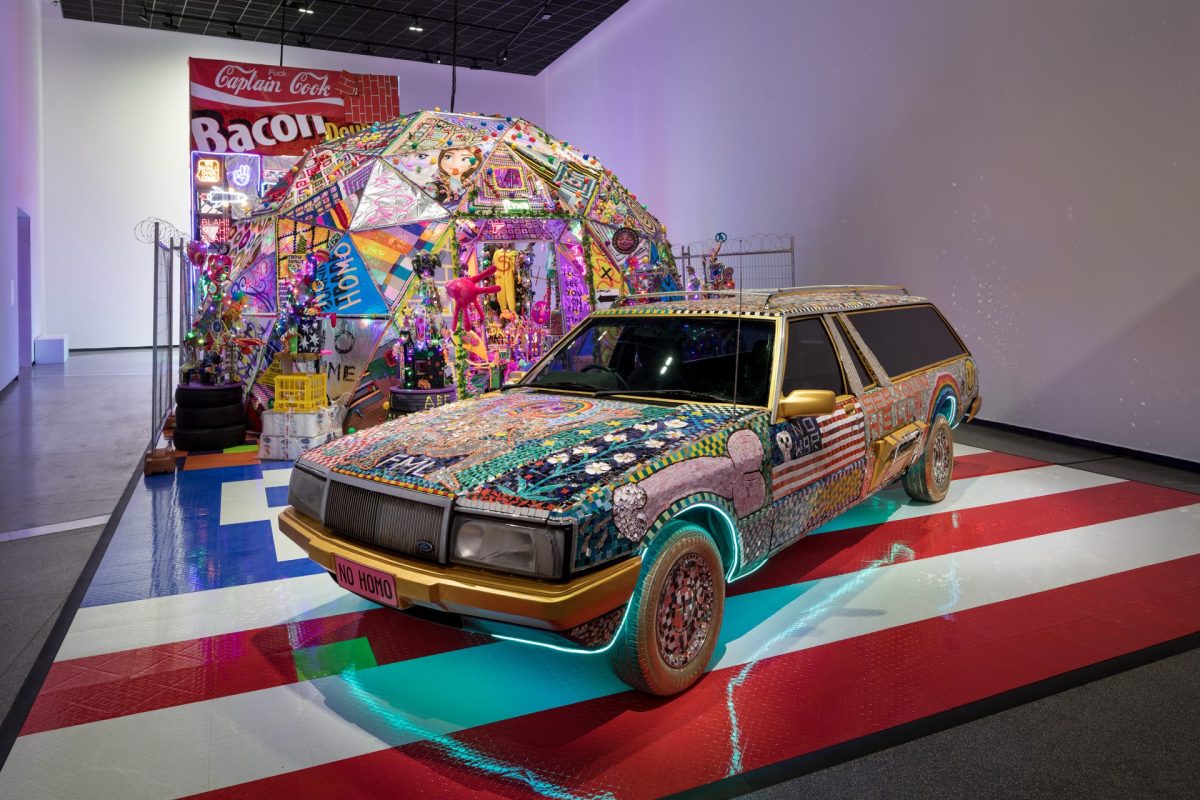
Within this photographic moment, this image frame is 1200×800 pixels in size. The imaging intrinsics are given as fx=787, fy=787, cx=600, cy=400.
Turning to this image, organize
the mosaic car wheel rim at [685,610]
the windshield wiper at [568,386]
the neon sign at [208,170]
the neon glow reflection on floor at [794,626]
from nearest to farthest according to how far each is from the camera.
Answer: the neon glow reflection on floor at [794,626] < the mosaic car wheel rim at [685,610] < the windshield wiper at [568,386] < the neon sign at [208,170]

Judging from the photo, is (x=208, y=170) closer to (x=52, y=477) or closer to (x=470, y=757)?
(x=52, y=477)

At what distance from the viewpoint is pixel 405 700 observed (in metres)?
3.15

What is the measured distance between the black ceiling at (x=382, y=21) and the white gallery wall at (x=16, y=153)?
1774mm

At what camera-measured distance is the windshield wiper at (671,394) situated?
372 cm

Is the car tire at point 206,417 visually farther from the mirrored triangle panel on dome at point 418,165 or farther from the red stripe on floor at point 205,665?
the red stripe on floor at point 205,665

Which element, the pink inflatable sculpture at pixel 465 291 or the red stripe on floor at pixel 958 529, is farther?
the pink inflatable sculpture at pixel 465 291

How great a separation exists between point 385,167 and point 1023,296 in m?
7.31

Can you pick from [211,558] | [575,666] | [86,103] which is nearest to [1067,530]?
[575,666]

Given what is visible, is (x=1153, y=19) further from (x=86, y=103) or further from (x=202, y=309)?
(x=86, y=103)

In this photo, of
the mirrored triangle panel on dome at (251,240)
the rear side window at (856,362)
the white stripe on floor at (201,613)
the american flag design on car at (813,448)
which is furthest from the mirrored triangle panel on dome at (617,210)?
the white stripe on floor at (201,613)

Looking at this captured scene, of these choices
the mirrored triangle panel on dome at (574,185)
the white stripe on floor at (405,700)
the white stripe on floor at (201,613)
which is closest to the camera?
the white stripe on floor at (405,700)

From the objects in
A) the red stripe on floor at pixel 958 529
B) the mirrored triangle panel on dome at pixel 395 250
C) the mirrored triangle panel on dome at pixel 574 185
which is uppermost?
the mirrored triangle panel on dome at pixel 574 185

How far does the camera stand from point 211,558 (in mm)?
4852

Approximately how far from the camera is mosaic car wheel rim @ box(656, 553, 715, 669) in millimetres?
3008
